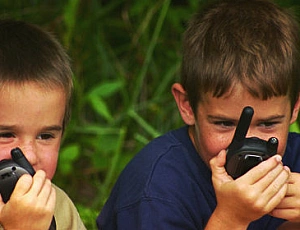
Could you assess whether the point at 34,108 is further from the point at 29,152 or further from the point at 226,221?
the point at 226,221

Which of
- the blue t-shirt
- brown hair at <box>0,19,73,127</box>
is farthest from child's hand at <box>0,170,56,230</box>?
the blue t-shirt

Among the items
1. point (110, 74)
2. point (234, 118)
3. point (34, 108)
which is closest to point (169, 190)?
point (234, 118)

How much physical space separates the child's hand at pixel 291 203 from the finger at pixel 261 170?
0.17 m

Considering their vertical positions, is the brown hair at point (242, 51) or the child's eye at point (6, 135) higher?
the brown hair at point (242, 51)

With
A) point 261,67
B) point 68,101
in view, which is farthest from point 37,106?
point 261,67

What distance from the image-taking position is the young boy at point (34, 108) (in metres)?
2.59

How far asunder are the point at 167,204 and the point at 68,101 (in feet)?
1.38

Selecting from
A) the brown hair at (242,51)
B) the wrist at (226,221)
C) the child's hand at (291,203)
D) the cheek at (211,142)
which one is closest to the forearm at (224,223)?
the wrist at (226,221)

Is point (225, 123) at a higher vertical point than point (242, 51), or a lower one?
lower

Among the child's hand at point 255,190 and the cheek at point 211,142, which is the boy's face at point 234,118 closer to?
the cheek at point 211,142

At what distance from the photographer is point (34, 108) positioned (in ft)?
9.12

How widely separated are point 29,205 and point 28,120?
31 cm

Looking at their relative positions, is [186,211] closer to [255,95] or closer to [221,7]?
[255,95]

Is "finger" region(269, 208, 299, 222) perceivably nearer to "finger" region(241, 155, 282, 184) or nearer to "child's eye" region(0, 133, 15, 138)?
"finger" region(241, 155, 282, 184)
